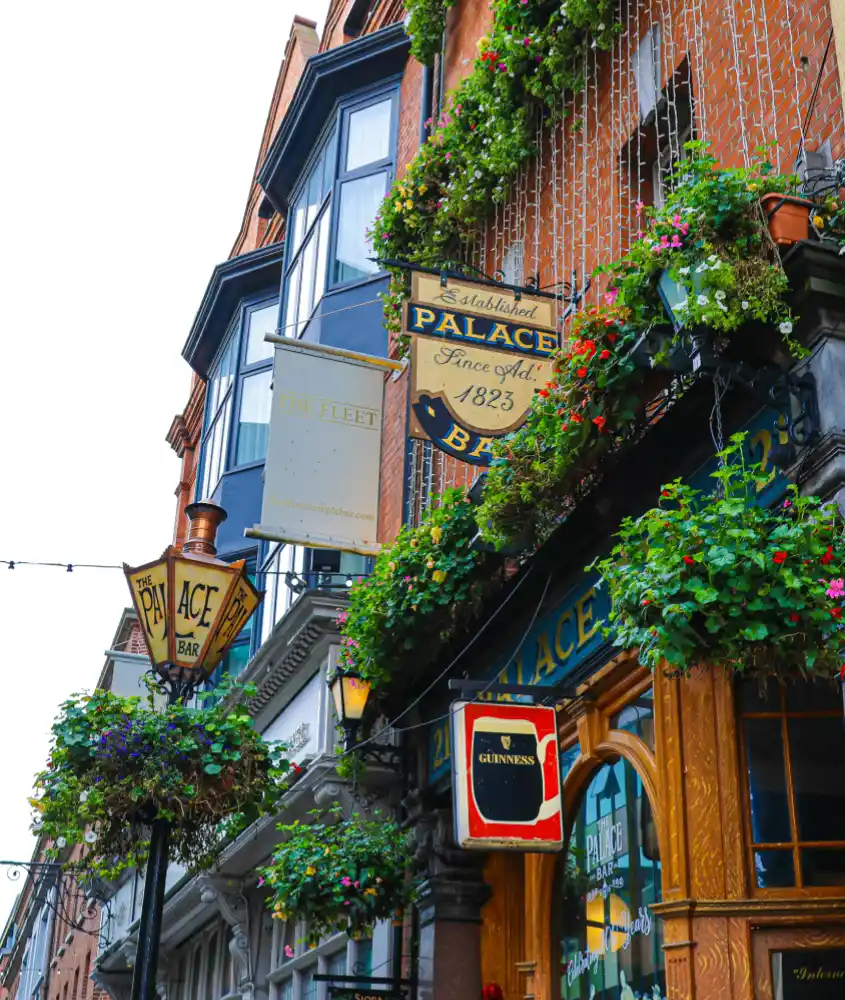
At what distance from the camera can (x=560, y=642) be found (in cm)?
862

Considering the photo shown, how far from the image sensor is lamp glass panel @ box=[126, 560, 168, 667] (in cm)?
951

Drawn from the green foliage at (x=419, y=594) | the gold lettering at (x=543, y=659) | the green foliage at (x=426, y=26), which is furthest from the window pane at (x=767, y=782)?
the green foliage at (x=426, y=26)

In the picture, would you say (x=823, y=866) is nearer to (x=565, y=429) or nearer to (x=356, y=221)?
(x=565, y=429)

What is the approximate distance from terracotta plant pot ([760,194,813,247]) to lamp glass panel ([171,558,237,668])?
510 centimetres

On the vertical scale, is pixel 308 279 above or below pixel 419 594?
above

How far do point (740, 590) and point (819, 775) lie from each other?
174 cm

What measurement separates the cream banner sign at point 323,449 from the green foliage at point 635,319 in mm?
4600

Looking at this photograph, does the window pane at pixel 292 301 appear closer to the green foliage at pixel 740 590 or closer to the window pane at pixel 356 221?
the window pane at pixel 356 221

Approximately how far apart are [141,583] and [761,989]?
5.43 m

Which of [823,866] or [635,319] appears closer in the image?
[823,866]

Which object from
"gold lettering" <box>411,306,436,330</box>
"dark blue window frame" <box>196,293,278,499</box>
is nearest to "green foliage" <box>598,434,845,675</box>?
"gold lettering" <box>411,306,436,330</box>

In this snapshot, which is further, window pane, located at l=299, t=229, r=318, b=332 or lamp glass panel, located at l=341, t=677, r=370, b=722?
window pane, located at l=299, t=229, r=318, b=332

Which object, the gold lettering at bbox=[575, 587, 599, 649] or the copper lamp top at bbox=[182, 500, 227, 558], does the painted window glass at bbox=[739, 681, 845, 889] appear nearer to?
the gold lettering at bbox=[575, 587, 599, 649]

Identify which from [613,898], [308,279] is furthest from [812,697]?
[308,279]
